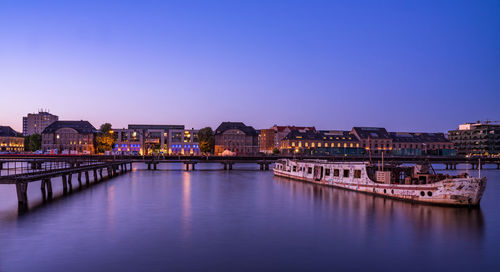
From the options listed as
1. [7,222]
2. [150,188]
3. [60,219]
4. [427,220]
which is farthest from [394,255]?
[150,188]

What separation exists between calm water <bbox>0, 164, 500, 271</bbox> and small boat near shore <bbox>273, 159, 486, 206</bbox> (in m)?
1.66

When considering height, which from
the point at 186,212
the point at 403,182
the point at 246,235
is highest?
the point at 403,182

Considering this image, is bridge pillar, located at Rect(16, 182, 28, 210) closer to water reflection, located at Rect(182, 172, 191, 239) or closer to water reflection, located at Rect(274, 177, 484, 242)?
water reflection, located at Rect(182, 172, 191, 239)

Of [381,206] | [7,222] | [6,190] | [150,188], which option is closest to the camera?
[7,222]

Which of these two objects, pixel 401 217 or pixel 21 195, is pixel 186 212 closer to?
pixel 21 195

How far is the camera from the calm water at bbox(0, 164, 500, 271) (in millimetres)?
27844

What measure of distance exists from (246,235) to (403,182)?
30.5 m

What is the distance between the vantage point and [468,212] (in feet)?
151

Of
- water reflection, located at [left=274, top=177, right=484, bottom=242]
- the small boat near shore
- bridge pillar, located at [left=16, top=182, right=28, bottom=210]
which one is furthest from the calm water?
the small boat near shore

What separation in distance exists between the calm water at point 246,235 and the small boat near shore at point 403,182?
5.43ft

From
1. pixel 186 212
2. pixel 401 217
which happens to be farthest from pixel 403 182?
pixel 186 212

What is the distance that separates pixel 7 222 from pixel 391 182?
47378mm

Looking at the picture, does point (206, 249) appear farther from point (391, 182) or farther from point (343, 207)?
point (391, 182)

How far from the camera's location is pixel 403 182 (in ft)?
189
